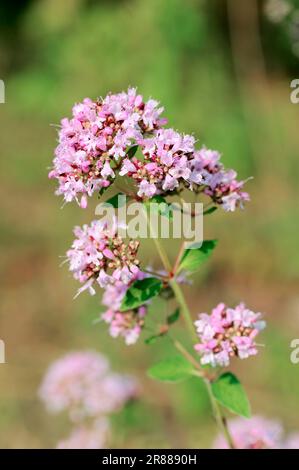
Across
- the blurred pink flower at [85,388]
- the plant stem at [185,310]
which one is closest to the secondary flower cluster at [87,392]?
the blurred pink flower at [85,388]

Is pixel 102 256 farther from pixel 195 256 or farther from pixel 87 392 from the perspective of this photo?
pixel 87 392

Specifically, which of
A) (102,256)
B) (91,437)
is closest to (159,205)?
(102,256)

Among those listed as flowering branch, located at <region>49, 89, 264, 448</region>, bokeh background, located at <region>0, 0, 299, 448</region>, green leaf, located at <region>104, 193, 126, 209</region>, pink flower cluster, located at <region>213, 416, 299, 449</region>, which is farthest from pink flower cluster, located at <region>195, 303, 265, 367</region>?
bokeh background, located at <region>0, 0, 299, 448</region>

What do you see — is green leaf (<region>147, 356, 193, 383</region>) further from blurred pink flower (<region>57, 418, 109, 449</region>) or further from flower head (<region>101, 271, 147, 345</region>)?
blurred pink flower (<region>57, 418, 109, 449</region>)

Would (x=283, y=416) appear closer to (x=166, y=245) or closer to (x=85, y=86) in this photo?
(x=166, y=245)

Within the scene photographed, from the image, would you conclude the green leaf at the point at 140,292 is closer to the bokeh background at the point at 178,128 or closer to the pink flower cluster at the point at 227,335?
the pink flower cluster at the point at 227,335
